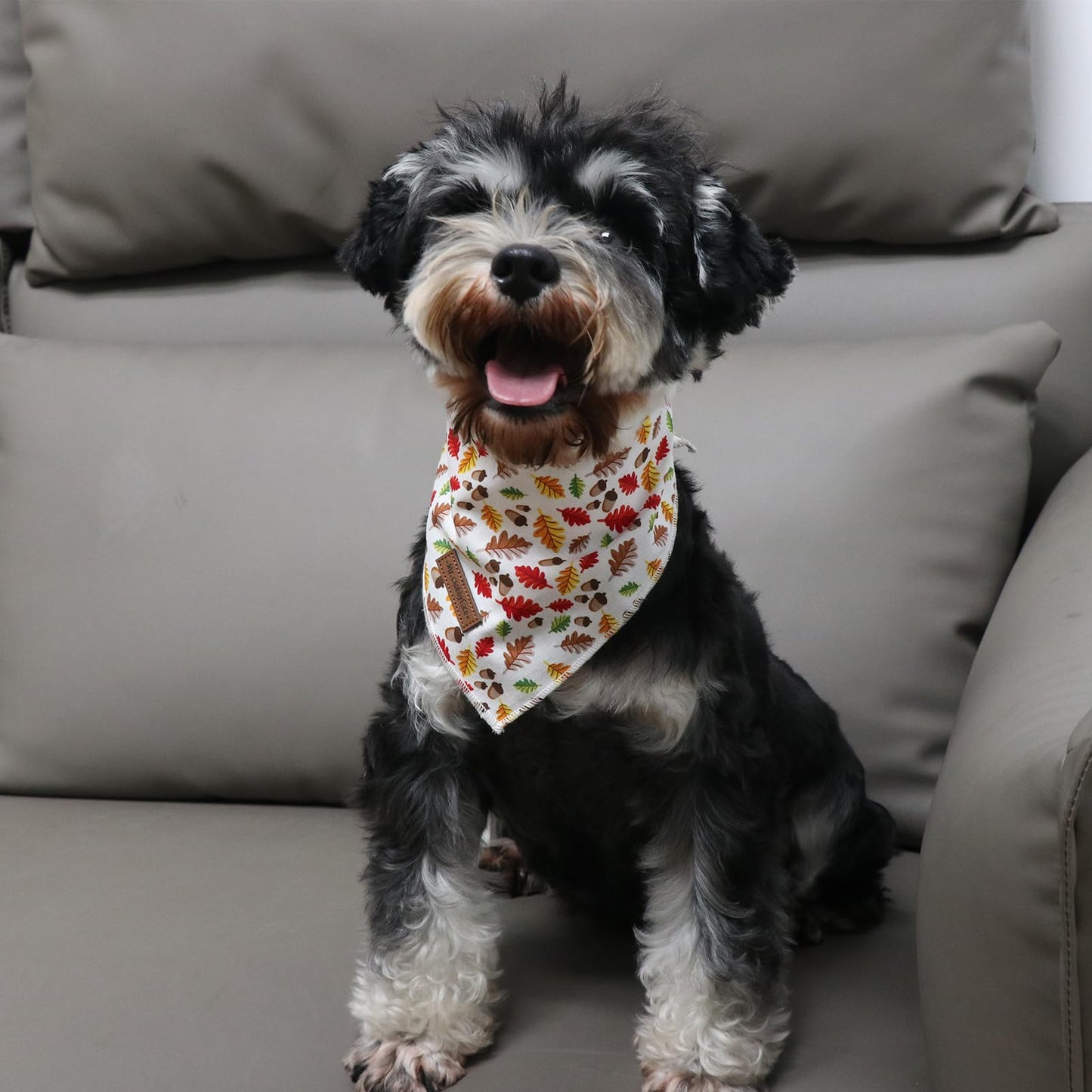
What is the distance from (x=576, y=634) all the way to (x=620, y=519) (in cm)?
12

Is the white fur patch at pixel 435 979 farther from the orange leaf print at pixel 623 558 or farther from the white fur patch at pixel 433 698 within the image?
the orange leaf print at pixel 623 558

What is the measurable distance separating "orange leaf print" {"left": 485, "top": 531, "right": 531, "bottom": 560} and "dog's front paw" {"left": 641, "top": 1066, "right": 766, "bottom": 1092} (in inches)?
19.5

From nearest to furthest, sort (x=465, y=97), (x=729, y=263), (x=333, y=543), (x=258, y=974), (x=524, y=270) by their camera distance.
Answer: (x=524, y=270)
(x=729, y=263)
(x=258, y=974)
(x=333, y=543)
(x=465, y=97)

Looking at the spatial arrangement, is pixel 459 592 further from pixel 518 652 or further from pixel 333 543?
pixel 333 543

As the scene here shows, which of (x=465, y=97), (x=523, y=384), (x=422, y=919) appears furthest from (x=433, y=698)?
(x=465, y=97)

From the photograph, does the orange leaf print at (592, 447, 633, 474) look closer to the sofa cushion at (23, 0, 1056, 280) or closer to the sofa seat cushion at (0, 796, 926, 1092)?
the sofa seat cushion at (0, 796, 926, 1092)

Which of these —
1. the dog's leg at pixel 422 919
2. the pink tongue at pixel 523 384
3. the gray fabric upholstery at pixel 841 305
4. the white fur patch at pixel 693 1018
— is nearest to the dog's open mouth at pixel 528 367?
the pink tongue at pixel 523 384

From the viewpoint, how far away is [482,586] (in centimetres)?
132

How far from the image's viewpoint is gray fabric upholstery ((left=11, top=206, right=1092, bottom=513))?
1.85 m

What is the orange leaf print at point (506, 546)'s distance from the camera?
132cm

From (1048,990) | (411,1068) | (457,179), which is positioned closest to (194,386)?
(457,179)

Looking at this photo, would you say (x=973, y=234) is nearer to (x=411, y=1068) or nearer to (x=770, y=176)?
(x=770, y=176)

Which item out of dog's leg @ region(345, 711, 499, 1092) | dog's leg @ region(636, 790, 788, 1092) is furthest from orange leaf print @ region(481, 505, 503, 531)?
dog's leg @ region(636, 790, 788, 1092)

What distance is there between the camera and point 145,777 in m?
1.75
